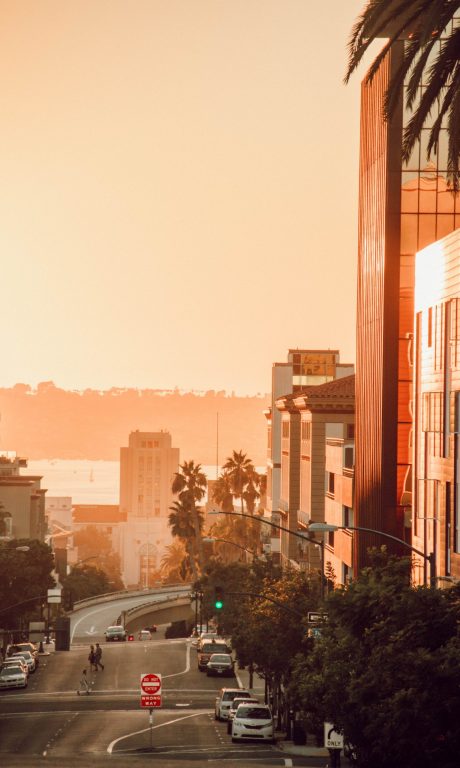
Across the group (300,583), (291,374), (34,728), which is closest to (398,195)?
(300,583)

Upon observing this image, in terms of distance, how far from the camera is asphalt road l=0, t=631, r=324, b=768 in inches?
2007

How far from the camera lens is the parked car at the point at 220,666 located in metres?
90.9

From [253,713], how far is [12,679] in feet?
90.6

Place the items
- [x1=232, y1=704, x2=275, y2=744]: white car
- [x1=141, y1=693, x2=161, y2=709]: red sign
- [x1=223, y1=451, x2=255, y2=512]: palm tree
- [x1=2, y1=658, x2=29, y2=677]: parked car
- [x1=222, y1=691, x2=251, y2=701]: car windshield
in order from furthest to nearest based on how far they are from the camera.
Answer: [x1=223, y1=451, x2=255, y2=512]: palm tree < [x1=2, y1=658, x2=29, y2=677]: parked car < [x1=222, y1=691, x2=251, y2=701]: car windshield < [x1=141, y1=693, x2=161, y2=709]: red sign < [x1=232, y1=704, x2=275, y2=744]: white car

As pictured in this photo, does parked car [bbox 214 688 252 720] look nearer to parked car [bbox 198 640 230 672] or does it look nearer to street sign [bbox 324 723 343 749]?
street sign [bbox 324 723 343 749]

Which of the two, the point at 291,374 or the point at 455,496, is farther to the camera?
the point at 291,374

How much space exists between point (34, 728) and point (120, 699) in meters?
14.3

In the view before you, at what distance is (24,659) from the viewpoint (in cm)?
9119

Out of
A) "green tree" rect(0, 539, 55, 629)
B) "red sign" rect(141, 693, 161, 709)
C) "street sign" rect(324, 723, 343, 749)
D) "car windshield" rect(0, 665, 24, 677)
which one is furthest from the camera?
"green tree" rect(0, 539, 55, 629)

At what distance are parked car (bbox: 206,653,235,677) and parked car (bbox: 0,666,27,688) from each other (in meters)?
13.4

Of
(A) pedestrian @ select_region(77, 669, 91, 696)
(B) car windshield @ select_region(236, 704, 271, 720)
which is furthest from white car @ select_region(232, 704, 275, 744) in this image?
(A) pedestrian @ select_region(77, 669, 91, 696)

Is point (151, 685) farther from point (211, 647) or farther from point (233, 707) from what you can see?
point (211, 647)

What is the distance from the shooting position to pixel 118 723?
65.4 metres

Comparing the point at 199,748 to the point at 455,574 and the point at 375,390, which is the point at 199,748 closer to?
the point at 455,574
